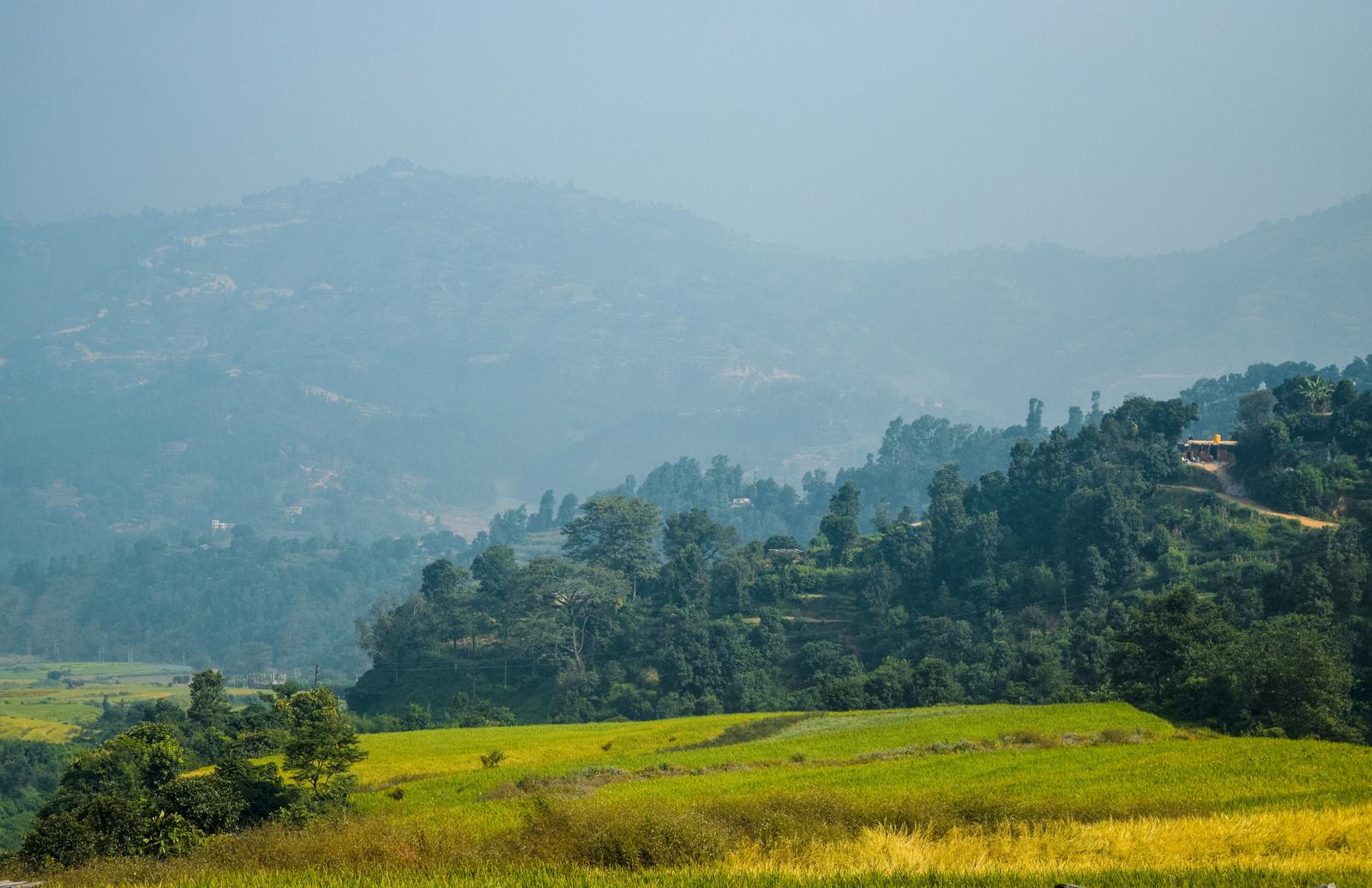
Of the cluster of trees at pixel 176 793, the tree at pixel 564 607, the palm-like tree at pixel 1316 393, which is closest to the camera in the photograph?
the cluster of trees at pixel 176 793

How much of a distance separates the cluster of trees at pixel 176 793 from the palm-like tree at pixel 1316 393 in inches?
3723

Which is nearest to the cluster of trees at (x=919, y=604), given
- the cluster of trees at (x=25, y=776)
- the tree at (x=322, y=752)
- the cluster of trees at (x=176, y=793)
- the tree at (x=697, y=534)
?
the tree at (x=697, y=534)

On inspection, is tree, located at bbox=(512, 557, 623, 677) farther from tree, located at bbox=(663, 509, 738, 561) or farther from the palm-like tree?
the palm-like tree

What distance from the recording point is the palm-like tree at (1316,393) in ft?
377

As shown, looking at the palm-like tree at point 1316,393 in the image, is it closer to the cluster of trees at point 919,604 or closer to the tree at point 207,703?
the cluster of trees at point 919,604

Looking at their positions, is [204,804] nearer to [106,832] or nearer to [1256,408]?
[106,832]

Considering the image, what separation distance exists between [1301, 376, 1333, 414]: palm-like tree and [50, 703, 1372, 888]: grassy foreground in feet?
250

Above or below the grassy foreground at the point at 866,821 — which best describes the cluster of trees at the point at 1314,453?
above

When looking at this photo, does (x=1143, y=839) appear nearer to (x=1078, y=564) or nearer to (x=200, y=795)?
(x=200, y=795)

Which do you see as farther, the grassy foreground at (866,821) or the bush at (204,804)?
the bush at (204,804)

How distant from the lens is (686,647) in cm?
10681

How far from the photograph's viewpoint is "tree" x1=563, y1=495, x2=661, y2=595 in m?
140

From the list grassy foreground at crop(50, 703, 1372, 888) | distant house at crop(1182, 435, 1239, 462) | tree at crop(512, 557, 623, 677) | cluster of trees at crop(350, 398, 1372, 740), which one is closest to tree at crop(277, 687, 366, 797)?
grassy foreground at crop(50, 703, 1372, 888)

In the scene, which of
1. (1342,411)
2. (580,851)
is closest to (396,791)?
(580,851)
